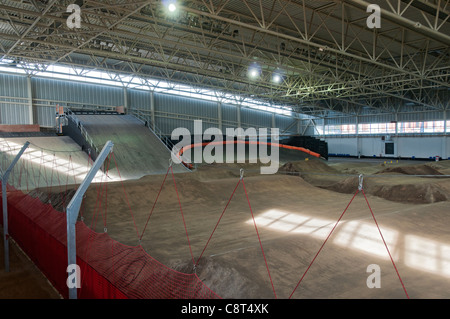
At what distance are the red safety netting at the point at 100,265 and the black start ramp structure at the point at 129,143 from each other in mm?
8275

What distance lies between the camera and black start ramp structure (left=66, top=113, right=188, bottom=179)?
A: 771 inches

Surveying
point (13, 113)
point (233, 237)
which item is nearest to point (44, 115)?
point (13, 113)

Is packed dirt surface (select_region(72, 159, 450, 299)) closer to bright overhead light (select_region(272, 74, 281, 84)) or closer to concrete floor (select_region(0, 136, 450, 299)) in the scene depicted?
concrete floor (select_region(0, 136, 450, 299))

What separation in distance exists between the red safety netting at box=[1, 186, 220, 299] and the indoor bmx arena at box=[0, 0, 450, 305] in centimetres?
4

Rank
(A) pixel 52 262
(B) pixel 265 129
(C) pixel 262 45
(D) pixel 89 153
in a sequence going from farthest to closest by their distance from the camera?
(B) pixel 265 129
(C) pixel 262 45
(D) pixel 89 153
(A) pixel 52 262

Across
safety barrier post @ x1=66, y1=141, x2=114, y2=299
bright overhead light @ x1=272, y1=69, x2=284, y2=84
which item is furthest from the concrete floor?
bright overhead light @ x1=272, y1=69, x2=284, y2=84

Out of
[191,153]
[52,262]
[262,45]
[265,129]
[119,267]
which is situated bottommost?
[52,262]

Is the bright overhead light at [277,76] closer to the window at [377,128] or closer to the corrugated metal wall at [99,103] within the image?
the corrugated metal wall at [99,103]

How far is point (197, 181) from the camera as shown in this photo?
1570 centimetres

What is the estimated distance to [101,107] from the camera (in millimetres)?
32969

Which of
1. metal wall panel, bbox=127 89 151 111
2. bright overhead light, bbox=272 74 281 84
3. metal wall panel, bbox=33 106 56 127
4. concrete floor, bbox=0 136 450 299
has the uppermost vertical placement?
bright overhead light, bbox=272 74 281 84

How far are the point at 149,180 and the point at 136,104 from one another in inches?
871

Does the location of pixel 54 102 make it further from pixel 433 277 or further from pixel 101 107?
pixel 433 277
